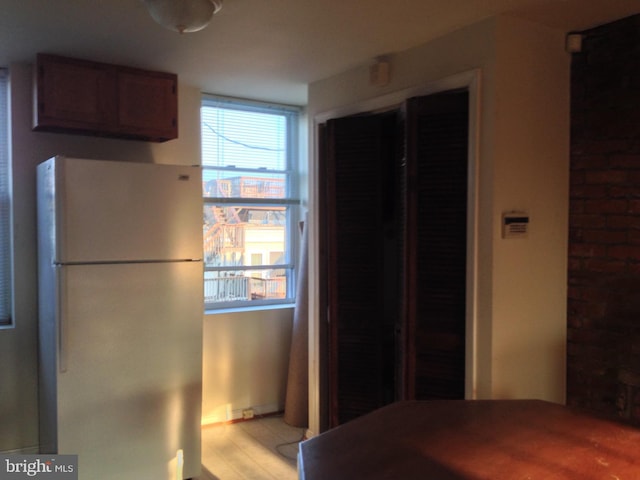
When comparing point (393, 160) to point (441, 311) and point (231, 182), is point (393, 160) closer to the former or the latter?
point (441, 311)

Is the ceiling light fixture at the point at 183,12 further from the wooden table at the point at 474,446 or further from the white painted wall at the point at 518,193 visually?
the wooden table at the point at 474,446

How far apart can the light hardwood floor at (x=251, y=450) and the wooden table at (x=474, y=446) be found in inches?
64.5

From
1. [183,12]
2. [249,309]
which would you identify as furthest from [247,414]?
[183,12]

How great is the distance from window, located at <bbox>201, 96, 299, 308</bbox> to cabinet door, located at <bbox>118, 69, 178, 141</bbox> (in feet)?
1.96

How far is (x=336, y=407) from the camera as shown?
3230mm

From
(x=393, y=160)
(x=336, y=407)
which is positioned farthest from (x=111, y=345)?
(x=393, y=160)

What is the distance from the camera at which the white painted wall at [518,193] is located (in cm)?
237

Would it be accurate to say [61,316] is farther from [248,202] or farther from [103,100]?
[248,202]

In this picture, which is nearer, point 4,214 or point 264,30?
point 264,30

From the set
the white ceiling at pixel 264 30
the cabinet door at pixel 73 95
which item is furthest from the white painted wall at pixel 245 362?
the white ceiling at pixel 264 30

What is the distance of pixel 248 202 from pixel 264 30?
165cm

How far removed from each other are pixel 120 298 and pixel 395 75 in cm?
185

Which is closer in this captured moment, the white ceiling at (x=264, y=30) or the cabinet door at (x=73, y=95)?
the white ceiling at (x=264, y=30)

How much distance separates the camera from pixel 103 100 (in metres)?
2.96
